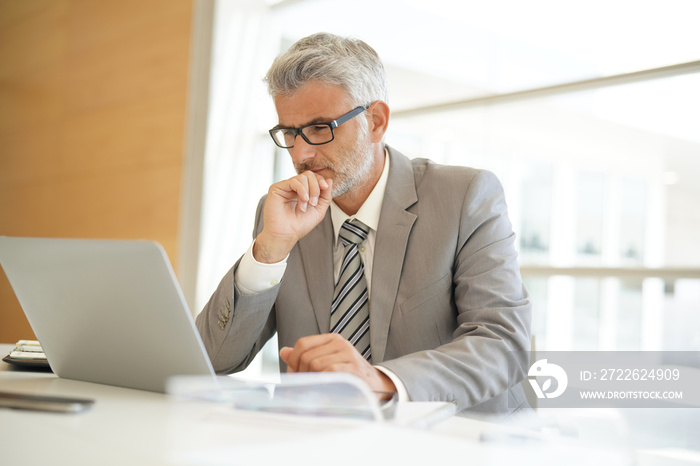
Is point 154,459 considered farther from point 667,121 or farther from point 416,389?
point 667,121

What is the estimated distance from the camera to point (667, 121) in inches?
113

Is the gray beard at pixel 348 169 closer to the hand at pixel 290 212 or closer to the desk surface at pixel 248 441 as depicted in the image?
the hand at pixel 290 212

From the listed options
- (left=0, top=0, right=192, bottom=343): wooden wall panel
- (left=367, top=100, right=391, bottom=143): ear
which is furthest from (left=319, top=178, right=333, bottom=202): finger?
(left=0, top=0, right=192, bottom=343): wooden wall panel

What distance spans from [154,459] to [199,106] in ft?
14.3

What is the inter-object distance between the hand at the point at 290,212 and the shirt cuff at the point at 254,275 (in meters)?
0.04

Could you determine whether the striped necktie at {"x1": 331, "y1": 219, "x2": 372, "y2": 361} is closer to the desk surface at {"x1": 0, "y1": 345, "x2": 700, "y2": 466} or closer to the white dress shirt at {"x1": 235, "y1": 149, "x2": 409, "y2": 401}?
the white dress shirt at {"x1": 235, "y1": 149, "x2": 409, "y2": 401}

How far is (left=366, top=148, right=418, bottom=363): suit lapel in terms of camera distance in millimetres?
1669

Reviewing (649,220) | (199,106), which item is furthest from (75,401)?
(199,106)

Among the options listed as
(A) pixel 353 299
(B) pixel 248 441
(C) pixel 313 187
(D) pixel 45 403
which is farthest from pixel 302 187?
(B) pixel 248 441

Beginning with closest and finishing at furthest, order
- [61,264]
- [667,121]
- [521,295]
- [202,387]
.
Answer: [202,387] → [61,264] → [521,295] → [667,121]

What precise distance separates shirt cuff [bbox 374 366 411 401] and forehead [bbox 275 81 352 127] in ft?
2.87

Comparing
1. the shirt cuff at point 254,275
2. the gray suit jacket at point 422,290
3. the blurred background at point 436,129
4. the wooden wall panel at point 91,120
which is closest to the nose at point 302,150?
the gray suit jacket at point 422,290

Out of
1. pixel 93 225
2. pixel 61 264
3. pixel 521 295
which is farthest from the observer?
pixel 93 225

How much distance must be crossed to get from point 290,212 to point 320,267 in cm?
20
